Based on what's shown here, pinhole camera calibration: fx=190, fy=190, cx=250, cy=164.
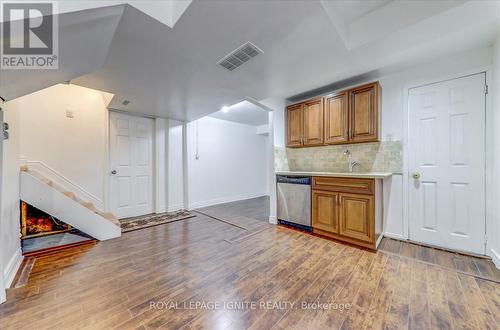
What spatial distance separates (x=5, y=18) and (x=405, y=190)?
3902 millimetres

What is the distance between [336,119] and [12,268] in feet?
13.4

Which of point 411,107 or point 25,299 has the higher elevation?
point 411,107

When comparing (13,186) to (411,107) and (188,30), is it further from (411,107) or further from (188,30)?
(411,107)

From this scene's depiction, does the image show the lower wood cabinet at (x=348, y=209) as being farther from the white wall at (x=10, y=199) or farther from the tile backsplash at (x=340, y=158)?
the white wall at (x=10, y=199)

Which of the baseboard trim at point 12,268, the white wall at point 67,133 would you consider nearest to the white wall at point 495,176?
the baseboard trim at point 12,268

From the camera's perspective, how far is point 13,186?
2.04m

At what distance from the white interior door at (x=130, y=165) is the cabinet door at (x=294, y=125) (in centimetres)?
303

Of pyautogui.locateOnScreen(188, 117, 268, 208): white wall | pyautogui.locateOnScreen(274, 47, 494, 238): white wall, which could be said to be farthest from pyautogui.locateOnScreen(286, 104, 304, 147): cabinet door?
pyautogui.locateOnScreen(188, 117, 268, 208): white wall

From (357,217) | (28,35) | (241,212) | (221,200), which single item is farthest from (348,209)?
(221,200)

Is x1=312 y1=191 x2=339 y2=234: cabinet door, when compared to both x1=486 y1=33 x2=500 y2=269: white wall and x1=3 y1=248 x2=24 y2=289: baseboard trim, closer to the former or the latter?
x1=486 y1=33 x2=500 y2=269: white wall

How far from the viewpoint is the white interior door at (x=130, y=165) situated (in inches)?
147

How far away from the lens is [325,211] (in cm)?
272

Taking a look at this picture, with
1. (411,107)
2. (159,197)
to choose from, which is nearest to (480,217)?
(411,107)

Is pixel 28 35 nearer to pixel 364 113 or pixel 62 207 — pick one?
pixel 62 207
